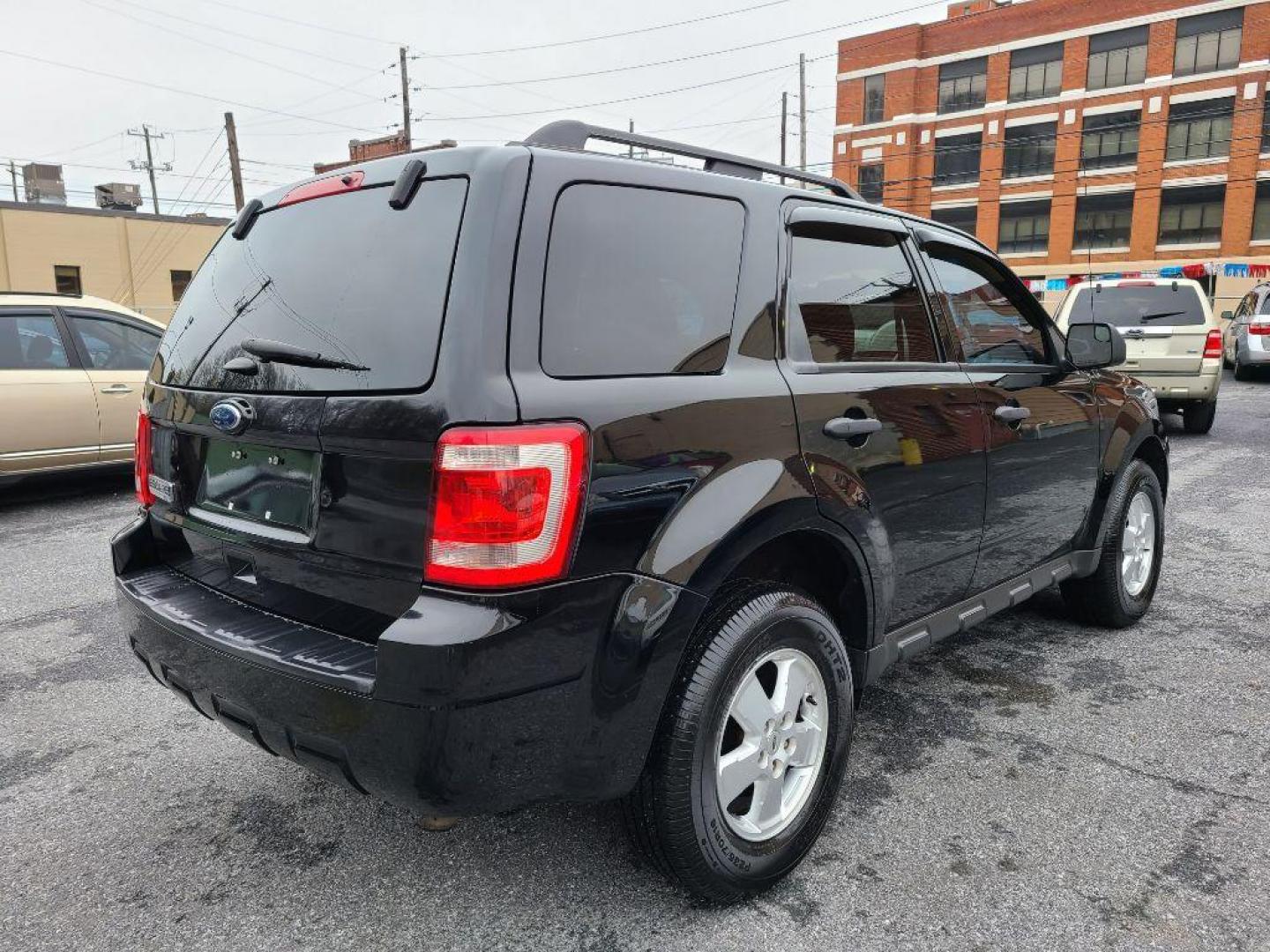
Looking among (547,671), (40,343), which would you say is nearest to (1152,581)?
(547,671)

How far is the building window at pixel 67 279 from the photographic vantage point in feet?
100

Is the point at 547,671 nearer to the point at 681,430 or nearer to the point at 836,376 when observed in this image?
the point at 681,430

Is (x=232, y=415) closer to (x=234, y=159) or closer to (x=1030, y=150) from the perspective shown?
(x=234, y=159)

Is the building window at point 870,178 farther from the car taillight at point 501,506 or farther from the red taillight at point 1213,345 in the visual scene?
the car taillight at point 501,506

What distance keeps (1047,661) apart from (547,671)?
2.82 meters

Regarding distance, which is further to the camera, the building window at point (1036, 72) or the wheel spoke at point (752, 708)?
the building window at point (1036, 72)

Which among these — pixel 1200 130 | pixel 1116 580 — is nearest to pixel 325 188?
pixel 1116 580

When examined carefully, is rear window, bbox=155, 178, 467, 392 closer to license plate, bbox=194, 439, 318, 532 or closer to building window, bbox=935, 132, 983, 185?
license plate, bbox=194, 439, 318, 532

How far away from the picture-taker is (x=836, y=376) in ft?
8.21

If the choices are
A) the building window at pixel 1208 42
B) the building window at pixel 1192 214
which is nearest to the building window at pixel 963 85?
the building window at pixel 1208 42

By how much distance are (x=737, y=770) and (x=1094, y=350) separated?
8.59ft

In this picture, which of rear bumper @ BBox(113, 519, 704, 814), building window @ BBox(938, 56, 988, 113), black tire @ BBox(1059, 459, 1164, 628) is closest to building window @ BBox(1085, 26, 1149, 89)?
building window @ BBox(938, 56, 988, 113)

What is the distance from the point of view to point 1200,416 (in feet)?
35.8

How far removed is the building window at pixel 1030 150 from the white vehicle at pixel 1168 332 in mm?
38133
